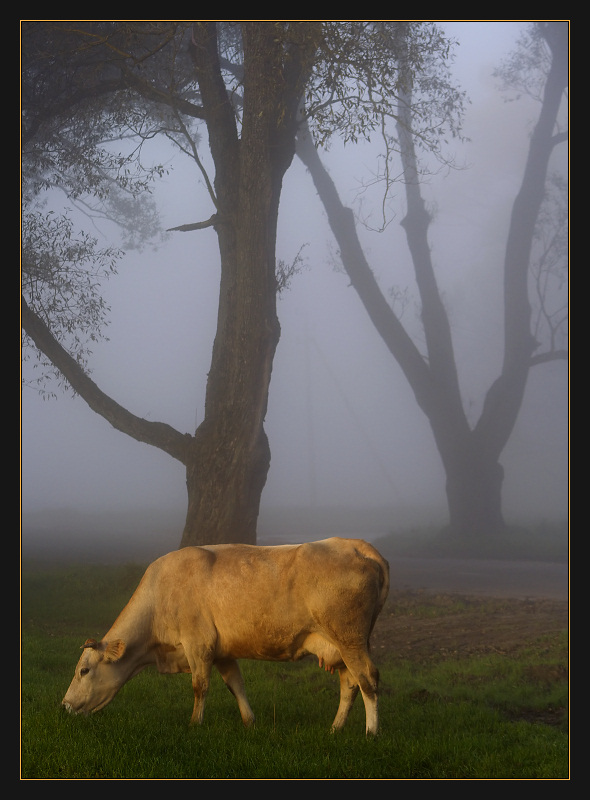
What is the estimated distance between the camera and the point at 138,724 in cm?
662

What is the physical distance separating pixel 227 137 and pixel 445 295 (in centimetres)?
362

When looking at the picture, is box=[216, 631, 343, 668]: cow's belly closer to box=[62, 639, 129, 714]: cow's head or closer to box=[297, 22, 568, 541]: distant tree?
box=[62, 639, 129, 714]: cow's head

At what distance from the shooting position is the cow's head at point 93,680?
21.9 ft

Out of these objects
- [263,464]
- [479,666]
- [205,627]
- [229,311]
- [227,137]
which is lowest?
[479,666]

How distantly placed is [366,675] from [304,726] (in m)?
0.97

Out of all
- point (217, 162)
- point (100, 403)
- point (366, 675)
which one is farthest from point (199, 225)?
point (366, 675)

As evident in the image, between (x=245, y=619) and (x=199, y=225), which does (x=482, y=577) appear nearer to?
(x=245, y=619)

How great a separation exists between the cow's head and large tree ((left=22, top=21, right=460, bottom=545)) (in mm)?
3615

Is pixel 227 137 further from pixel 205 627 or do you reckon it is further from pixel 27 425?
pixel 205 627

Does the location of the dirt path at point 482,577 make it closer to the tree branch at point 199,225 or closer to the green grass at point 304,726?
the green grass at point 304,726

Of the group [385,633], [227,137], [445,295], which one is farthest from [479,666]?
[227,137]

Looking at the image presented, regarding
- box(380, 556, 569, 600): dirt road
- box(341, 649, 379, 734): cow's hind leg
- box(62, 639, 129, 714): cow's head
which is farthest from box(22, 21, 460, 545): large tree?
box(341, 649, 379, 734): cow's hind leg

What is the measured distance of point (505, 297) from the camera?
1189 centimetres

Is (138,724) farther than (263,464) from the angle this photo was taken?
No
